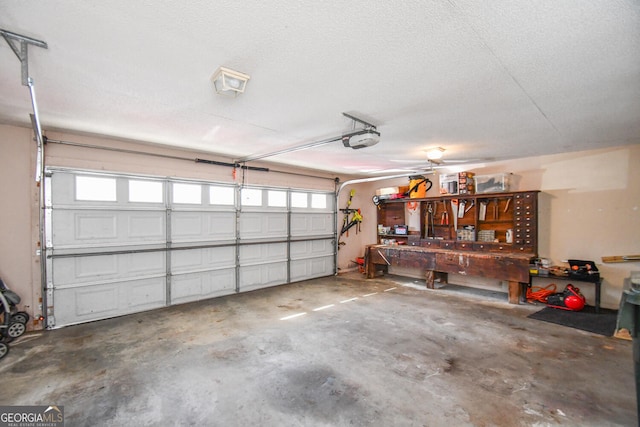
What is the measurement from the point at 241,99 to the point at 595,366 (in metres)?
4.42

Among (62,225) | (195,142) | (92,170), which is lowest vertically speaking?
(62,225)

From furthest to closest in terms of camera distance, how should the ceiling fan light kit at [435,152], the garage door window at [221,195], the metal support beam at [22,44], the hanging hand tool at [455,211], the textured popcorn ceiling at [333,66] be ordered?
1. the hanging hand tool at [455,211]
2. the garage door window at [221,195]
3. the ceiling fan light kit at [435,152]
4. the metal support beam at [22,44]
5. the textured popcorn ceiling at [333,66]

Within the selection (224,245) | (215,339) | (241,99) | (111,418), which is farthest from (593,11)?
(224,245)

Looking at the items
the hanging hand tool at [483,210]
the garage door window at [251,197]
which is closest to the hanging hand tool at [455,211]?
the hanging hand tool at [483,210]

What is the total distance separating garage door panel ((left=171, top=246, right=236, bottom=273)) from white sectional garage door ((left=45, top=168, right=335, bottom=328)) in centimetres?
2

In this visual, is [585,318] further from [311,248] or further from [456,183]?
[311,248]

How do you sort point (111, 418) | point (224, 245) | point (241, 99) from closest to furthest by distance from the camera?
point (111, 418) → point (241, 99) → point (224, 245)

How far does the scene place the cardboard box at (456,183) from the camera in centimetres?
570

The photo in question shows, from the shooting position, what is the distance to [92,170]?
398 centimetres

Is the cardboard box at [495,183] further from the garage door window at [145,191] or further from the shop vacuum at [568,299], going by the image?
the garage door window at [145,191]

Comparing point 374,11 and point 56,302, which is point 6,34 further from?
point 56,302

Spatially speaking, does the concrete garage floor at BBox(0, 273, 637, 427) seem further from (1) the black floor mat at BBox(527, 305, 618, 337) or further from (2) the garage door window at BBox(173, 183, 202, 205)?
(2) the garage door window at BBox(173, 183, 202, 205)

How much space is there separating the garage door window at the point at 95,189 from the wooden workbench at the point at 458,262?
5331 mm

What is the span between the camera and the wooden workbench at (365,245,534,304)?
15.6 feet
